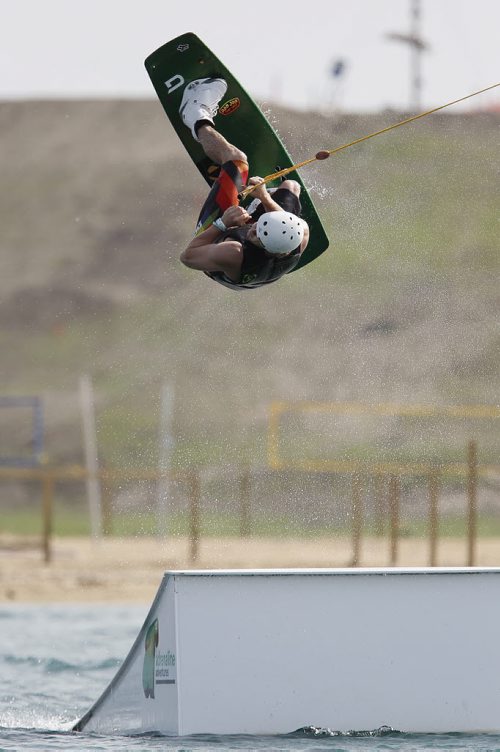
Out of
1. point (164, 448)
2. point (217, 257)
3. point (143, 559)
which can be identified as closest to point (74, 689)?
point (217, 257)

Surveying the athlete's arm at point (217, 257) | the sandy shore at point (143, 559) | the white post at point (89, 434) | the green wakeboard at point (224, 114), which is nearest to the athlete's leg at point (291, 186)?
the green wakeboard at point (224, 114)

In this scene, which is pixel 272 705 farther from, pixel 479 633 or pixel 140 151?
pixel 140 151

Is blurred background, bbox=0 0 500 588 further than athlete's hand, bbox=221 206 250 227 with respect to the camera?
Yes

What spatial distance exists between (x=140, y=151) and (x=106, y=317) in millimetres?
8262

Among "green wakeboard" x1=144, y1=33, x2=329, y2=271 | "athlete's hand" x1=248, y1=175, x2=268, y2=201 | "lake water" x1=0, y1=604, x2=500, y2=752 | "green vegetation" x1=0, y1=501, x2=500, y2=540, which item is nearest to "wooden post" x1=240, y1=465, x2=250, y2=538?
"green vegetation" x1=0, y1=501, x2=500, y2=540

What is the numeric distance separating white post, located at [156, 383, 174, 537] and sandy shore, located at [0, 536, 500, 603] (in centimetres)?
283

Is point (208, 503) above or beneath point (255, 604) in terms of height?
beneath

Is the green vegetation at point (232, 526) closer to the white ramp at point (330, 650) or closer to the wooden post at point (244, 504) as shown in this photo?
the wooden post at point (244, 504)

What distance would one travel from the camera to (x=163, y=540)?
2464 centimetres

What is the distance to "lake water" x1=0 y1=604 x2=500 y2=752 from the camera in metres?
7.65

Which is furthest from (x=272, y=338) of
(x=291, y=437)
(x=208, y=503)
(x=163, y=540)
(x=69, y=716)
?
(x=69, y=716)

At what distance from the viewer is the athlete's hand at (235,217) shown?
9305mm

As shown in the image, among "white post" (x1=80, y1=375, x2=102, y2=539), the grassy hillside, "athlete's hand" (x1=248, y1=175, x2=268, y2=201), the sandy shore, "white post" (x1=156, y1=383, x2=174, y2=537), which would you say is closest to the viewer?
"athlete's hand" (x1=248, y1=175, x2=268, y2=201)

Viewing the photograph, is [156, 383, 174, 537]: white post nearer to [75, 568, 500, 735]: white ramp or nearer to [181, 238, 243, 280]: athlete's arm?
[181, 238, 243, 280]: athlete's arm
